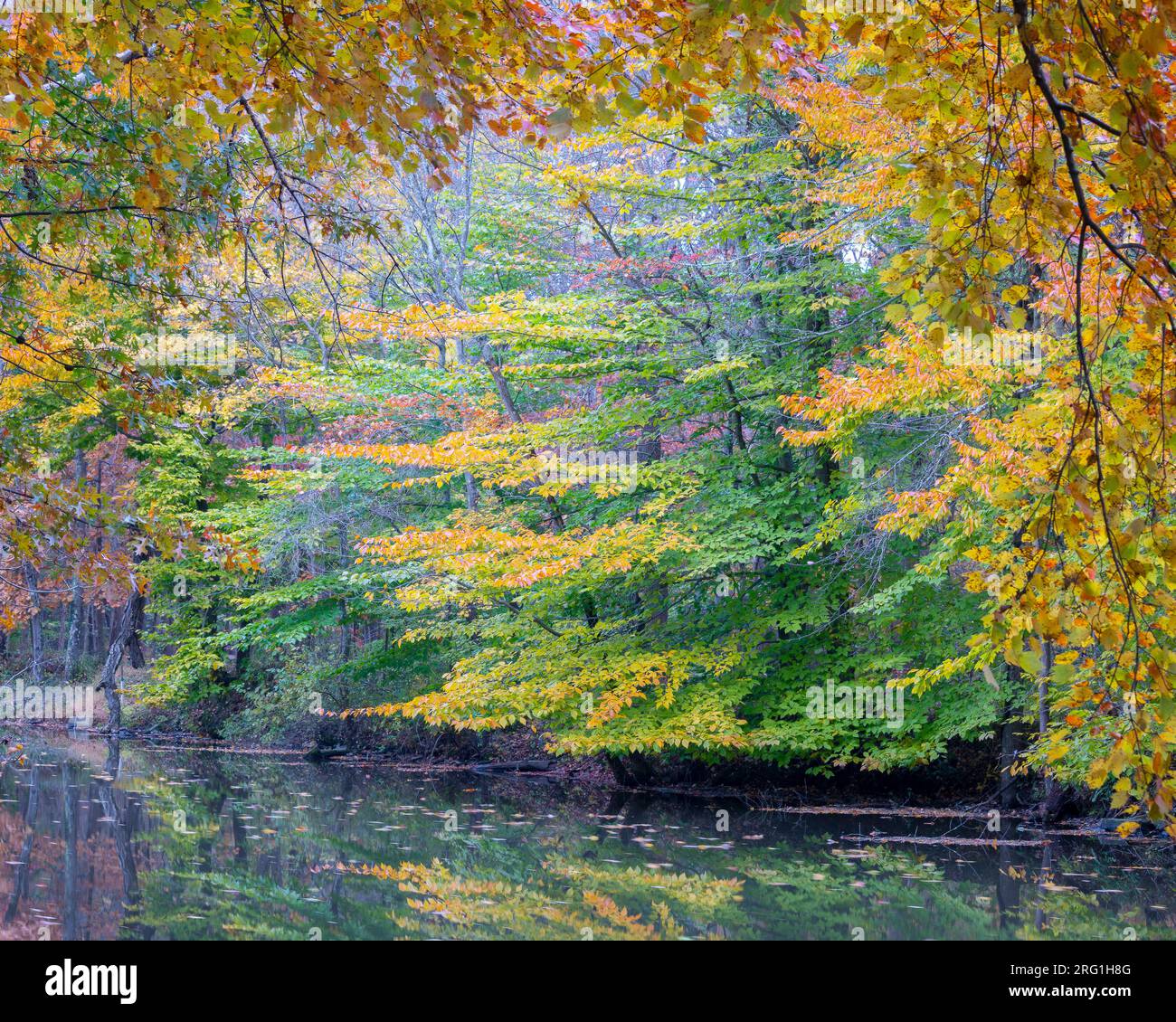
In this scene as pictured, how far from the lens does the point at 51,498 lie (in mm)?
5391

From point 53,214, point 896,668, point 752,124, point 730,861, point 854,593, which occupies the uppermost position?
point 752,124

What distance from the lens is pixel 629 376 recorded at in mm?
12594

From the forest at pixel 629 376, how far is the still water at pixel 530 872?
91cm

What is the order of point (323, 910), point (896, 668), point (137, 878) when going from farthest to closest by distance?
point (896, 668) → point (137, 878) → point (323, 910)

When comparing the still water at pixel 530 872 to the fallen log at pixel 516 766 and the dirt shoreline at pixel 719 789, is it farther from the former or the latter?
the fallen log at pixel 516 766

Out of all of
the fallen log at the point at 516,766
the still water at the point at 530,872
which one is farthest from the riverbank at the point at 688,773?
the still water at the point at 530,872

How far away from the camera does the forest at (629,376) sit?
10.2 ft

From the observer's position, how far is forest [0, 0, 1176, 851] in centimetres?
310

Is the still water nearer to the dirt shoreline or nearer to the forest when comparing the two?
the dirt shoreline

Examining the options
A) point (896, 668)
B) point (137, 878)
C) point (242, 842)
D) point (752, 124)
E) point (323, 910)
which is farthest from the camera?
point (752, 124)

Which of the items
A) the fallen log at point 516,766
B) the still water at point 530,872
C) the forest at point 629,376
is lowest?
the fallen log at point 516,766
